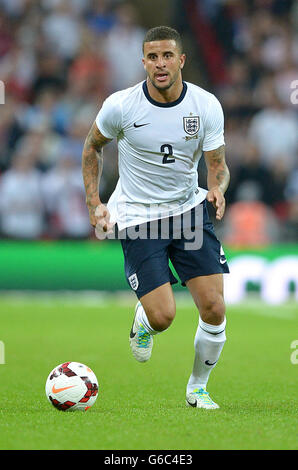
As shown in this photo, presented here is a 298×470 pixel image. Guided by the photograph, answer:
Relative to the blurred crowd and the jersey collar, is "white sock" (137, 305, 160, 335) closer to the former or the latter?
the jersey collar

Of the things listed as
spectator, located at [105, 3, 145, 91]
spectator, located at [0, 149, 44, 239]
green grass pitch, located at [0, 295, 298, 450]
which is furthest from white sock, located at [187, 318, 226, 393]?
spectator, located at [105, 3, 145, 91]

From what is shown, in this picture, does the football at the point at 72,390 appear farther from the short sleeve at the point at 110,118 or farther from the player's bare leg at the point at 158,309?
the short sleeve at the point at 110,118

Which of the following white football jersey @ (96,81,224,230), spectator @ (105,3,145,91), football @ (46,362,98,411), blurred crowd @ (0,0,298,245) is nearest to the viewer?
football @ (46,362,98,411)

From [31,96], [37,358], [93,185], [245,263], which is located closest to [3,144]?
[31,96]

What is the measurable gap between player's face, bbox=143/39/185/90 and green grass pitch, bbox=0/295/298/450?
216 cm

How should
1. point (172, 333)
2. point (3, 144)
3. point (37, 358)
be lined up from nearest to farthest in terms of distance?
point (37, 358) → point (172, 333) → point (3, 144)

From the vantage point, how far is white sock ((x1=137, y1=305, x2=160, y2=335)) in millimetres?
6382

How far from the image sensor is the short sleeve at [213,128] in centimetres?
629

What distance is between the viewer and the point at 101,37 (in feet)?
57.0

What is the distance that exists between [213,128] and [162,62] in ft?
1.89

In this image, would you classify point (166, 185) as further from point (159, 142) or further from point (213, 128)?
point (213, 128)
